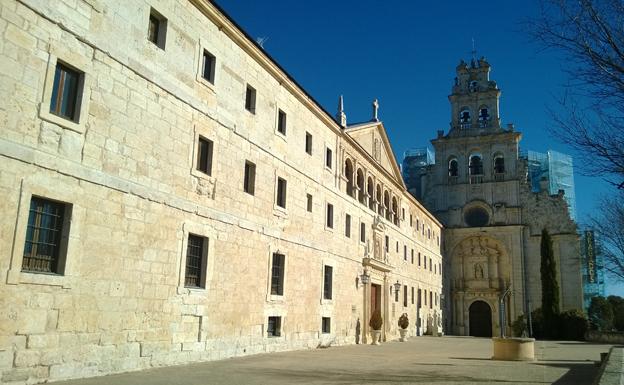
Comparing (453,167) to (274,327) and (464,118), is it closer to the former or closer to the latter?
(464,118)

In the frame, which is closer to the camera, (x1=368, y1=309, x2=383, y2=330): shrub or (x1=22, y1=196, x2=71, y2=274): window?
(x1=22, y1=196, x2=71, y2=274): window

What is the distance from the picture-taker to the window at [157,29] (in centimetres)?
1287

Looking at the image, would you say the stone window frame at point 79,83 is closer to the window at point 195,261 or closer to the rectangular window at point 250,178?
the window at point 195,261

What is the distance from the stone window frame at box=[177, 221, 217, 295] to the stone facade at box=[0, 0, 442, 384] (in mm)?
48

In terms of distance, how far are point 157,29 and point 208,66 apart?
2.21 m

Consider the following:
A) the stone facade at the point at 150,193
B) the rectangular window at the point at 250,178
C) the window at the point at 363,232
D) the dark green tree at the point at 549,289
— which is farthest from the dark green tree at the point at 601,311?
the rectangular window at the point at 250,178

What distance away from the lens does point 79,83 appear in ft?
34.3

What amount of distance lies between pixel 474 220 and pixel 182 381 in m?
43.8

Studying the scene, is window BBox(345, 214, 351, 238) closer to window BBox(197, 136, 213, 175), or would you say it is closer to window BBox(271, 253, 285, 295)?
window BBox(271, 253, 285, 295)

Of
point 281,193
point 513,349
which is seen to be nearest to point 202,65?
point 281,193

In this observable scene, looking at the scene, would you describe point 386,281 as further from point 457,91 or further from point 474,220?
point 457,91

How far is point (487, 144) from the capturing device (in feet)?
164

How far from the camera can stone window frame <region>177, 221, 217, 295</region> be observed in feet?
42.2

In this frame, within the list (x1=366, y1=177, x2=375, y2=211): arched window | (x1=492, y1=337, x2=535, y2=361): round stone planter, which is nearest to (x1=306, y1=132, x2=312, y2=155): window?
(x1=366, y1=177, x2=375, y2=211): arched window
